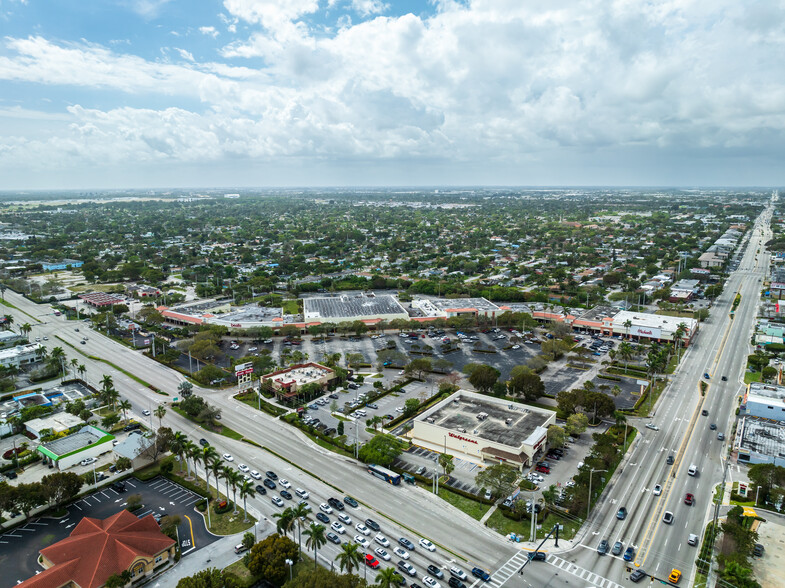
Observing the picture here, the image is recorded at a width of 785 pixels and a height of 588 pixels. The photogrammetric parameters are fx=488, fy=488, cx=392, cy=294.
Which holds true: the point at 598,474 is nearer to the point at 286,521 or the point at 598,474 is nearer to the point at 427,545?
the point at 427,545

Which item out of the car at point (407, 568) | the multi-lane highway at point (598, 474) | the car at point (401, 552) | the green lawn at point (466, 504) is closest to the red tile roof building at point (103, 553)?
the multi-lane highway at point (598, 474)

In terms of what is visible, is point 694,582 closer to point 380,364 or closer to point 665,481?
point 665,481

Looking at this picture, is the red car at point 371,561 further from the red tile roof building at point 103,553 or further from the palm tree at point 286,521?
the red tile roof building at point 103,553

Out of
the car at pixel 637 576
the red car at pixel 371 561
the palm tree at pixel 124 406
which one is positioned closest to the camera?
the car at pixel 637 576

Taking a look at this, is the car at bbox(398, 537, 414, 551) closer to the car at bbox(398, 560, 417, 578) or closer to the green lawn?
the car at bbox(398, 560, 417, 578)

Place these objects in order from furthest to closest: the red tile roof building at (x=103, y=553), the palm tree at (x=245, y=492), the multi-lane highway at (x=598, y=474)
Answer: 1. the palm tree at (x=245, y=492)
2. the multi-lane highway at (x=598, y=474)
3. the red tile roof building at (x=103, y=553)

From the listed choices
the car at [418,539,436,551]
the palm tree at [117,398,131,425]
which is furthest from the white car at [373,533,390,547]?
the palm tree at [117,398,131,425]
